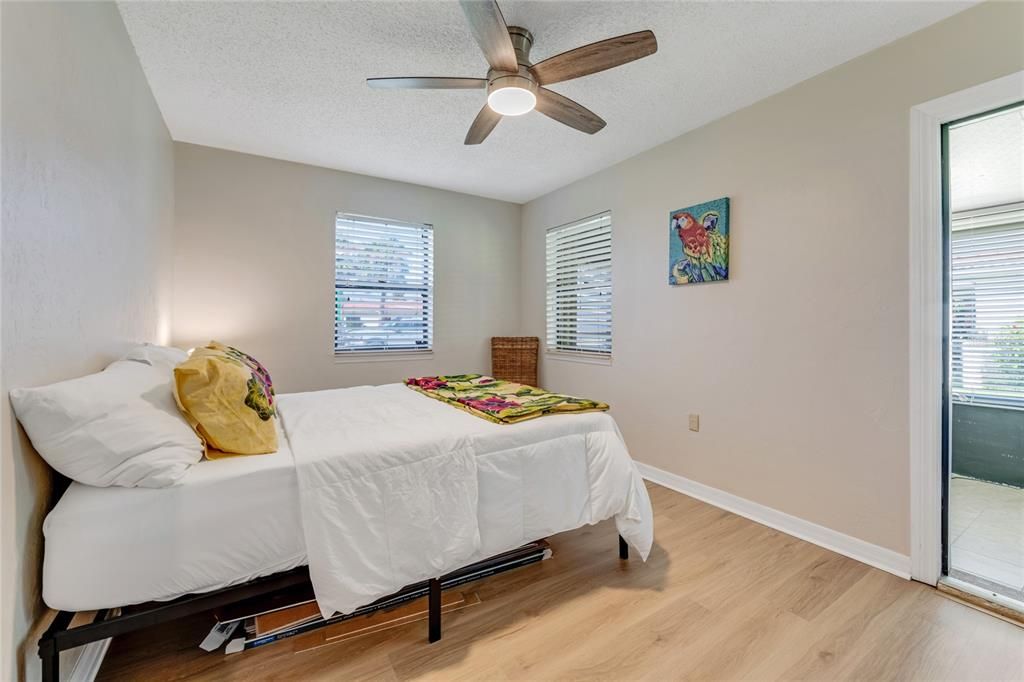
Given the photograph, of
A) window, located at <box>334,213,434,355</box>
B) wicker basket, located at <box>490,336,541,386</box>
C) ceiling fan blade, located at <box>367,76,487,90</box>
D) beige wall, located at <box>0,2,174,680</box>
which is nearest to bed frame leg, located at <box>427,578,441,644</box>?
beige wall, located at <box>0,2,174,680</box>

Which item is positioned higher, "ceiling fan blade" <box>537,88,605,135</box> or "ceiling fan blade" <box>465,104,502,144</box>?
"ceiling fan blade" <box>537,88,605,135</box>

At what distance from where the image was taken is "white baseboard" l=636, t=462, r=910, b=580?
1.97 metres

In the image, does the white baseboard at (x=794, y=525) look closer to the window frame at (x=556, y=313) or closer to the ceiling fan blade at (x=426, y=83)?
the window frame at (x=556, y=313)

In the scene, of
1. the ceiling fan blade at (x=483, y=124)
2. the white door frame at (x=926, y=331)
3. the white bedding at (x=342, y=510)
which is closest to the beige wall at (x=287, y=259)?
the white bedding at (x=342, y=510)

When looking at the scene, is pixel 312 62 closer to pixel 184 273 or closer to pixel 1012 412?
pixel 184 273

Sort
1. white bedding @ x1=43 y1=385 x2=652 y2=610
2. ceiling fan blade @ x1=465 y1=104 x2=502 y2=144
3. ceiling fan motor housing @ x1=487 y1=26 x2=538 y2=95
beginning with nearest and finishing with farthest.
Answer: white bedding @ x1=43 y1=385 x2=652 y2=610, ceiling fan motor housing @ x1=487 y1=26 x2=538 y2=95, ceiling fan blade @ x1=465 y1=104 x2=502 y2=144

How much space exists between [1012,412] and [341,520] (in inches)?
156

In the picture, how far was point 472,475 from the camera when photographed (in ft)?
5.34

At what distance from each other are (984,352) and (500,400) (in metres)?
3.01

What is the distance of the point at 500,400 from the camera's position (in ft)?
7.41

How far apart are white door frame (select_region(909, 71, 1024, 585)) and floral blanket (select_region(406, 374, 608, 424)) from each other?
4.57 ft

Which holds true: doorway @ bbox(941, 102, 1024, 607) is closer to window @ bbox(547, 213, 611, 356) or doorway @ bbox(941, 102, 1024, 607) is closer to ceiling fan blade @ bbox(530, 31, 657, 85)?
ceiling fan blade @ bbox(530, 31, 657, 85)

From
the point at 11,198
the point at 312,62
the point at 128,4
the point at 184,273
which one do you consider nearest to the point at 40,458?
the point at 11,198

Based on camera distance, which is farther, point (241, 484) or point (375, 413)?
point (375, 413)
